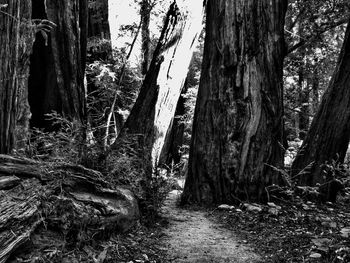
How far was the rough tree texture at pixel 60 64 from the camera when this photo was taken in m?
7.04

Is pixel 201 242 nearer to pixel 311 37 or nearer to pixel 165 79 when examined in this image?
pixel 165 79

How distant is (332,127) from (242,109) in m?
1.61

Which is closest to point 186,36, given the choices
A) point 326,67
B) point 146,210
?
point 146,210

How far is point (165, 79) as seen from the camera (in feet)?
23.7

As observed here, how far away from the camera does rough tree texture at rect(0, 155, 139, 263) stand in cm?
246

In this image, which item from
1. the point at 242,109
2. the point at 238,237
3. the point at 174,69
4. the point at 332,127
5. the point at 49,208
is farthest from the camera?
the point at 174,69

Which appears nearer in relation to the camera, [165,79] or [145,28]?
[165,79]

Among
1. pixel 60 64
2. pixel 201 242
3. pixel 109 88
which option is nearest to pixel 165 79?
pixel 60 64

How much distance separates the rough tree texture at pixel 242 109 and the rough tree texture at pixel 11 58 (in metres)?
3.18

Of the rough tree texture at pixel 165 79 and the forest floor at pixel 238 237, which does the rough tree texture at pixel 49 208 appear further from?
the rough tree texture at pixel 165 79

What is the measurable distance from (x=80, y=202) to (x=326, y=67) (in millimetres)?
11852

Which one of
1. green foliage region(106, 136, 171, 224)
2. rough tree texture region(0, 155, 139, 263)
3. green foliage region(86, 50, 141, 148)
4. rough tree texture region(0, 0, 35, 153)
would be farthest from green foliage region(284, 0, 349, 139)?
rough tree texture region(0, 0, 35, 153)

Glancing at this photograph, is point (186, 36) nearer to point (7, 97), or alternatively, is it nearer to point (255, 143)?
point (255, 143)

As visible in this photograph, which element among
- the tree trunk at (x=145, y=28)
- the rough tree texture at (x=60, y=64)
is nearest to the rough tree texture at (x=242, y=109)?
the rough tree texture at (x=60, y=64)
